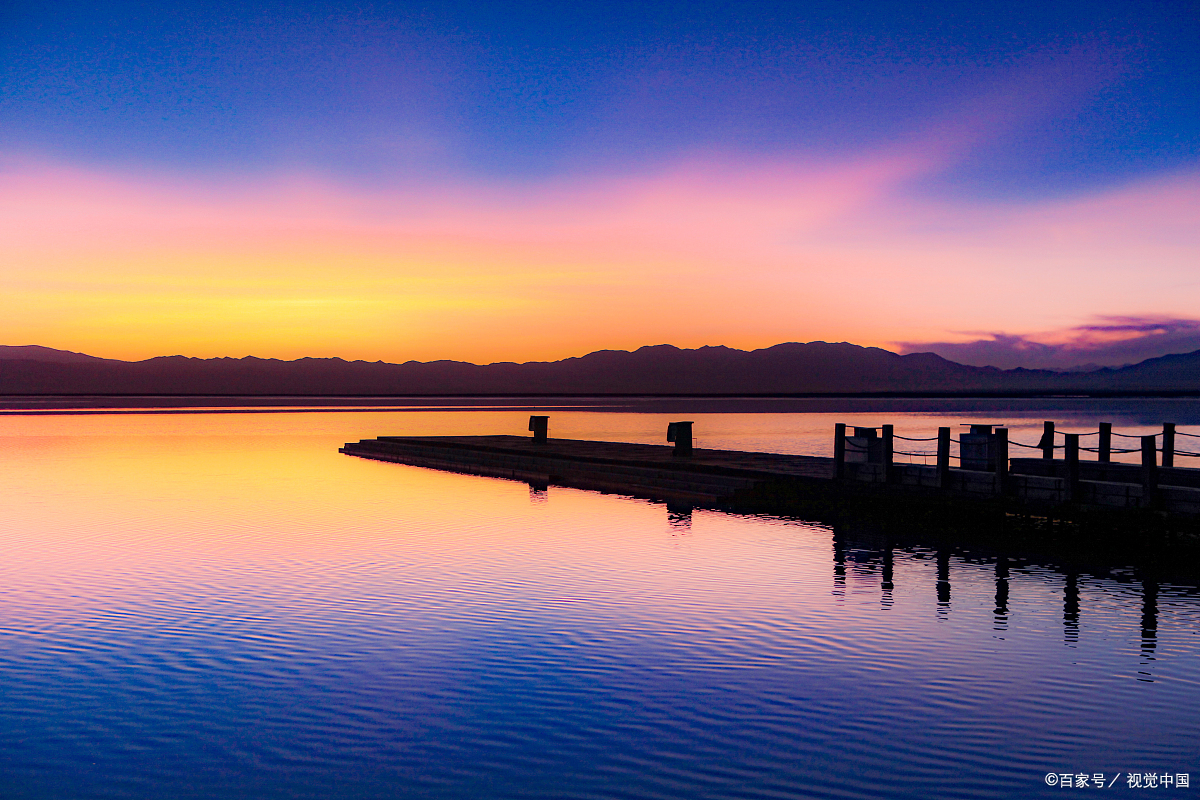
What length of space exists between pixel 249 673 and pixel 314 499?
740 inches

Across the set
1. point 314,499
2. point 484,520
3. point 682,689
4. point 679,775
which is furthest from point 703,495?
point 679,775

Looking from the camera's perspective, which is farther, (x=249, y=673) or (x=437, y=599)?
(x=437, y=599)

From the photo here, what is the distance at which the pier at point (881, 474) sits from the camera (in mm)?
19938

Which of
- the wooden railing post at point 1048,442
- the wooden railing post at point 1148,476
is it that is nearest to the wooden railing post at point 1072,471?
the wooden railing post at point 1148,476

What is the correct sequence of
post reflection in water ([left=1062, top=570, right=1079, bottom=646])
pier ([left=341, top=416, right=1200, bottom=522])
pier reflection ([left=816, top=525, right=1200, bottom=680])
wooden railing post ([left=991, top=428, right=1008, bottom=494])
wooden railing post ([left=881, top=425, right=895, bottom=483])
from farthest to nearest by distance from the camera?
wooden railing post ([left=881, top=425, right=895, bottom=483]) → wooden railing post ([left=991, top=428, right=1008, bottom=494]) → pier ([left=341, top=416, right=1200, bottom=522]) → pier reflection ([left=816, top=525, right=1200, bottom=680]) → post reflection in water ([left=1062, top=570, right=1079, bottom=646])

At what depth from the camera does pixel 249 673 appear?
10711 millimetres

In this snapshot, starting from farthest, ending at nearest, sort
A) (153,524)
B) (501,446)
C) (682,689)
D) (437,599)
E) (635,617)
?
(501,446) < (153,524) < (437,599) < (635,617) < (682,689)

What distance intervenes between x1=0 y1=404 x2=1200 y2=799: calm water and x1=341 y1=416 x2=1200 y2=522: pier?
2429 mm

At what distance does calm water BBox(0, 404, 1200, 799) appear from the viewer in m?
7.93

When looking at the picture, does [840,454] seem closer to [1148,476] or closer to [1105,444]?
[1105,444]

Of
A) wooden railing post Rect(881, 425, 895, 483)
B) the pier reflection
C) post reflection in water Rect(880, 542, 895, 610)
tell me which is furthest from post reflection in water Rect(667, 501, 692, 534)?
wooden railing post Rect(881, 425, 895, 483)

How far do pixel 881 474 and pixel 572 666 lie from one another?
52.9 ft

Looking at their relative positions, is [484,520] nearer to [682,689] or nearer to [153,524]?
[153,524]

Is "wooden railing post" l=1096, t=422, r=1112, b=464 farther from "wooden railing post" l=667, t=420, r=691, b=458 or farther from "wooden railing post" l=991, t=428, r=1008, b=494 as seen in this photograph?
"wooden railing post" l=667, t=420, r=691, b=458
